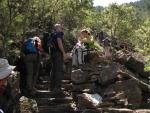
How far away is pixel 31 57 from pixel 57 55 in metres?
0.77

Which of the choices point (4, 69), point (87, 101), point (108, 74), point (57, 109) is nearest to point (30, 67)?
point (57, 109)

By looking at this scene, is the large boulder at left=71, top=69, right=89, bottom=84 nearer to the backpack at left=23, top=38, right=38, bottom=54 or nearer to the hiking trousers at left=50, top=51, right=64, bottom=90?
the hiking trousers at left=50, top=51, right=64, bottom=90

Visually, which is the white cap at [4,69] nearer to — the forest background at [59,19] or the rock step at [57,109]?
the rock step at [57,109]

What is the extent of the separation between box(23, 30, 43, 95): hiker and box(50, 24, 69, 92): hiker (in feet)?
1.47

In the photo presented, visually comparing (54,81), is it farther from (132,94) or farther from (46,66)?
(46,66)

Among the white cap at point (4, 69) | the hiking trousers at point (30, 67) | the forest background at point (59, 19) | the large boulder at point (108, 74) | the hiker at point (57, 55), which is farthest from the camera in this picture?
the large boulder at point (108, 74)

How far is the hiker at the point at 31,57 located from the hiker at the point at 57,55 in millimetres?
447

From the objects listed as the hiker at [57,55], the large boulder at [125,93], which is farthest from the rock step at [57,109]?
the large boulder at [125,93]

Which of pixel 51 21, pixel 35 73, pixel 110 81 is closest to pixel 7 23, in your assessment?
pixel 35 73

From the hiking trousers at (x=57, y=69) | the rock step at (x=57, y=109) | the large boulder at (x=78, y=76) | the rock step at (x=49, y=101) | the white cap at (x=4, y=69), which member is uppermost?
the white cap at (x=4, y=69)

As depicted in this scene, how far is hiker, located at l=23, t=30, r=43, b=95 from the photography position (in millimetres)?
12742

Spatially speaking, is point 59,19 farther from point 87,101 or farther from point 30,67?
point 87,101

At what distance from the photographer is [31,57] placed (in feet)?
42.0

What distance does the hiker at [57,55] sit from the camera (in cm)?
1245
